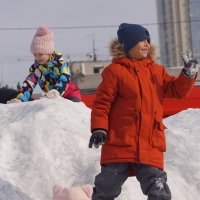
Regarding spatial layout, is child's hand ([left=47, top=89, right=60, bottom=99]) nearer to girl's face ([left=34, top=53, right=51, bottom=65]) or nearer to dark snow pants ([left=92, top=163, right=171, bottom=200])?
girl's face ([left=34, top=53, right=51, bottom=65])

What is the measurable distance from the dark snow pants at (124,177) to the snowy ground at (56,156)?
385 mm

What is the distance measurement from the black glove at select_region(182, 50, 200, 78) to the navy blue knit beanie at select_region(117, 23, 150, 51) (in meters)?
0.30

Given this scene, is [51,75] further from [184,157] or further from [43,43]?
[184,157]

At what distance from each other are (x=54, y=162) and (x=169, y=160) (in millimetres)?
1018

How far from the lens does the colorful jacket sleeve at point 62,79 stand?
5.08m

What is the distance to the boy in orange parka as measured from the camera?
2701 mm

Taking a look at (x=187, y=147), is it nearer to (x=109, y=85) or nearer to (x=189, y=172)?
(x=189, y=172)

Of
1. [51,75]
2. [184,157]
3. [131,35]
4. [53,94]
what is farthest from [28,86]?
[131,35]

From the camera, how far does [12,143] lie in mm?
3693

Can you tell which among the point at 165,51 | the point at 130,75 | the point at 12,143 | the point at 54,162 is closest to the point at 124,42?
the point at 130,75

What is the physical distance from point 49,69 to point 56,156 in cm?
183

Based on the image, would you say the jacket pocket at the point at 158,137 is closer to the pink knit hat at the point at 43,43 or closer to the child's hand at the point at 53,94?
the child's hand at the point at 53,94

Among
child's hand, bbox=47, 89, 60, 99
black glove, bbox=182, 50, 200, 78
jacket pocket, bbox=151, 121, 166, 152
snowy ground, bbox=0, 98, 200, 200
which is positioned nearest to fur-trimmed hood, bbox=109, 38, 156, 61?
black glove, bbox=182, 50, 200, 78

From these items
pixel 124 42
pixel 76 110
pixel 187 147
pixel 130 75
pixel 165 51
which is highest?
pixel 124 42
